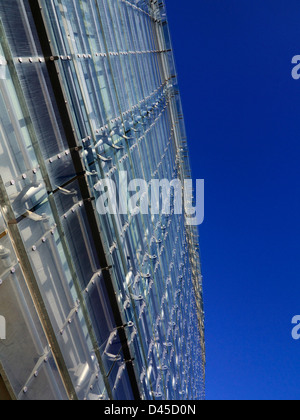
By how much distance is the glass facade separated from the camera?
16.3ft

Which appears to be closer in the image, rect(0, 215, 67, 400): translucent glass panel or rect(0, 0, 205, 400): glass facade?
rect(0, 215, 67, 400): translucent glass panel

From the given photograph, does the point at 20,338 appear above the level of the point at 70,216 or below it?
below

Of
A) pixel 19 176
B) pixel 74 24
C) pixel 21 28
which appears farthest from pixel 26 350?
pixel 74 24

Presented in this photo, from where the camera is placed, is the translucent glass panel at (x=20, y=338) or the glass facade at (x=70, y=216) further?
the glass facade at (x=70, y=216)

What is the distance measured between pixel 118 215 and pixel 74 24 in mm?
4525

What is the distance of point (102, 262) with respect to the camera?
8.08 meters

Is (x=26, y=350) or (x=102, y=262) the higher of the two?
(x=26, y=350)

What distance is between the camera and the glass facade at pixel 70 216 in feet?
16.3

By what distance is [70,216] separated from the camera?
6.86m

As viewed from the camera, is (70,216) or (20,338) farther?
(70,216)

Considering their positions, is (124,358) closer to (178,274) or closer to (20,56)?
(20,56)

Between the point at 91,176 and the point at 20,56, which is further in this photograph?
the point at 91,176
